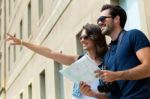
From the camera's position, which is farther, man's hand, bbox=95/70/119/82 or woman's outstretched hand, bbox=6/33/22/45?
woman's outstretched hand, bbox=6/33/22/45

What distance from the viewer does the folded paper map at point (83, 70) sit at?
5371 mm

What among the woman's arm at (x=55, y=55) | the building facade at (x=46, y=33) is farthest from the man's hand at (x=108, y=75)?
the building facade at (x=46, y=33)

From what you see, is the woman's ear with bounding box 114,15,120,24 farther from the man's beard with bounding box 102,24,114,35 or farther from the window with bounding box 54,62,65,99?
the window with bounding box 54,62,65,99

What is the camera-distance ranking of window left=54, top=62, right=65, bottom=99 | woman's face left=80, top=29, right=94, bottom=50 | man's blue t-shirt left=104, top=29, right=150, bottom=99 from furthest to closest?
window left=54, top=62, right=65, bottom=99
woman's face left=80, top=29, right=94, bottom=50
man's blue t-shirt left=104, top=29, right=150, bottom=99

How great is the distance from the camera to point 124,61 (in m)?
5.12

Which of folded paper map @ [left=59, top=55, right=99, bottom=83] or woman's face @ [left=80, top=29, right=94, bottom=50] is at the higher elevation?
woman's face @ [left=80, top=29, right=94, bottom=50]

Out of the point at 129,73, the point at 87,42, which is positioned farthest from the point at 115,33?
the point at 129,73

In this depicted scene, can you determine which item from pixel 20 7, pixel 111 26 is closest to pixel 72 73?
pixel 111 26

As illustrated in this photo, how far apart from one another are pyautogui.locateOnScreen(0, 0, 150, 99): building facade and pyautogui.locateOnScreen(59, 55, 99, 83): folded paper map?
2.39 m

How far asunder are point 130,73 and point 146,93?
0.32 metres

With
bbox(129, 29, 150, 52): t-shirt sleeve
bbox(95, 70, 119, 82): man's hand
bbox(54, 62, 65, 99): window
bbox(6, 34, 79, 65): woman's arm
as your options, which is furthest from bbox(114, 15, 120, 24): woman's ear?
bbox(54, 62, 65, 99): window

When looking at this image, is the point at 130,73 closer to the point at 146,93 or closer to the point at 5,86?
the point at 146,93

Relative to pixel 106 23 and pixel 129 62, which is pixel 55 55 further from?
pixel 129 62

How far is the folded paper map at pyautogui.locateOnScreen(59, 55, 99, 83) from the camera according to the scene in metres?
5.37
